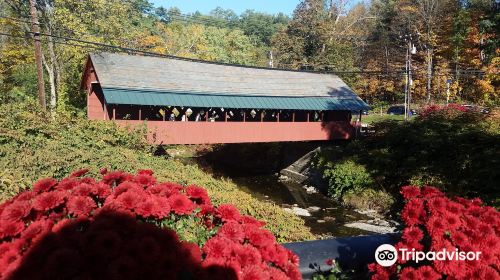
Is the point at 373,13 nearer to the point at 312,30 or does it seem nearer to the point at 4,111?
the point at 312,30

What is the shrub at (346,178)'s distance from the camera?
1870 centimetres

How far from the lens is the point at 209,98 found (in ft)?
69.7

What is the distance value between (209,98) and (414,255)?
18.5 m

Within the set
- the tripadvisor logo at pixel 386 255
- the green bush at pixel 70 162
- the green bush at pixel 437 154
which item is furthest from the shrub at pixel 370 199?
the tripadvisor logo at pixel 386 255

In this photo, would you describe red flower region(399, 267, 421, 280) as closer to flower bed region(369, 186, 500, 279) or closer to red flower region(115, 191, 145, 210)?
flower bed region(369, 186, 500, 279)

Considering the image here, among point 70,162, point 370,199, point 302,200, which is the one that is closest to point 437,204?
point 70,162

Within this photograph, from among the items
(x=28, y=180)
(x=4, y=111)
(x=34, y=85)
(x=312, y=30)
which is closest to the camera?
(x=28, y=180)

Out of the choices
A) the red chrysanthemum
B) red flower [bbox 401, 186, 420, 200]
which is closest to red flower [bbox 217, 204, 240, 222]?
the red chrysanthemum

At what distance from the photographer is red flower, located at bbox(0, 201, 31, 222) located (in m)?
2.47

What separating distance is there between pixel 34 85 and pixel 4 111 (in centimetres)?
2170

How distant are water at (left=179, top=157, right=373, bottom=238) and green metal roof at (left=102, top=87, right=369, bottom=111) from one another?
13.2 feet

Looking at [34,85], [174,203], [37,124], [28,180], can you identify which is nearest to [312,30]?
[34,85]

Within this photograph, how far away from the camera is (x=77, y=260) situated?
77.2 inches

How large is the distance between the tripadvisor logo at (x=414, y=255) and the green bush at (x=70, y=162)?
3.61m
